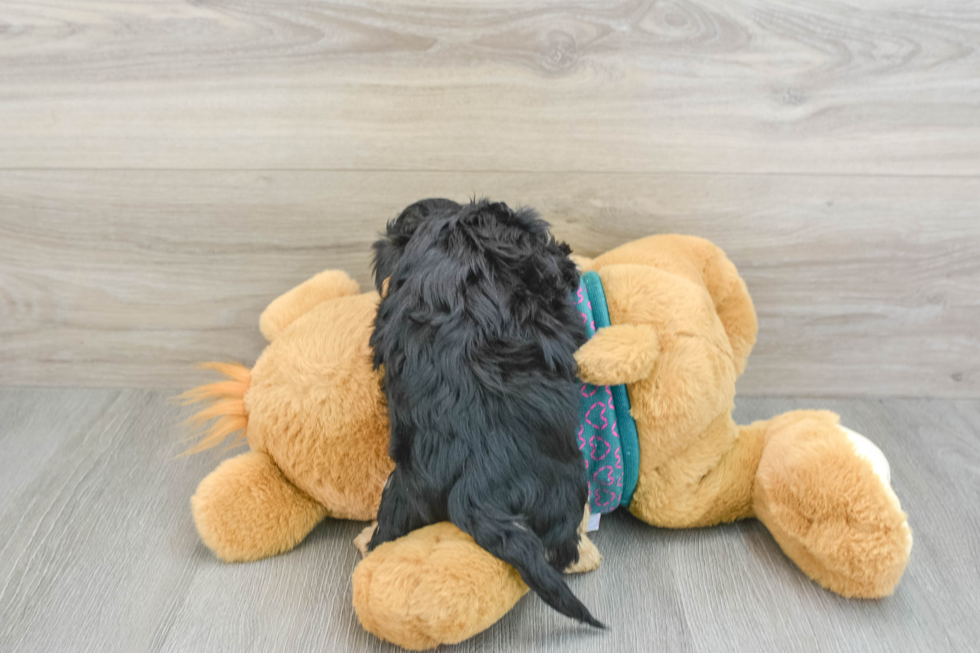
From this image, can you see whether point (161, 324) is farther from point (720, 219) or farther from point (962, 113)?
point (962, 113)

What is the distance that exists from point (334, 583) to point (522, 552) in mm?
238

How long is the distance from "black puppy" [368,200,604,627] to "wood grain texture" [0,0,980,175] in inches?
10.6

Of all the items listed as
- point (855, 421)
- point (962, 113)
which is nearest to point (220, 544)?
point (855, 421)

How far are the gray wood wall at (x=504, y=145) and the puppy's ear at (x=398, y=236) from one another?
0.19 m

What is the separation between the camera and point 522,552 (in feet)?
1.74

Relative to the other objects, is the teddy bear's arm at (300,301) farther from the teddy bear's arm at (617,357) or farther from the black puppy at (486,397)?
the teddy bear's arm at (617,357)

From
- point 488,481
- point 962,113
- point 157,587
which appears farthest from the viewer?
point 962,113

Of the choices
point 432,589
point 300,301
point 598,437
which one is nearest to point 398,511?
point 432,589

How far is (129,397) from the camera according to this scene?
0.98m

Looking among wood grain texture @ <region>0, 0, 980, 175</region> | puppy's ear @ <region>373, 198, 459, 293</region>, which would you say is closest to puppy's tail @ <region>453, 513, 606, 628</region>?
puppy's ear @ <region>373, 198, 459, 293</region>

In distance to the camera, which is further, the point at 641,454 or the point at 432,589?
the point at 641,454

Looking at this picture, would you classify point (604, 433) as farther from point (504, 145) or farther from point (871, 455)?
point (504, 145)

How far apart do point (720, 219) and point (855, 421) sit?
35 centimetres

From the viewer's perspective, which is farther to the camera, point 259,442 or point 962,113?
point 962,113
